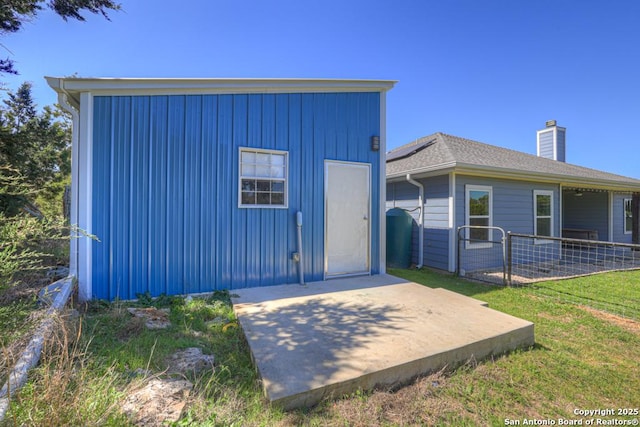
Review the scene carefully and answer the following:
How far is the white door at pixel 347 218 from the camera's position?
204 inches

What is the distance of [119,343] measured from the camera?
2.66m

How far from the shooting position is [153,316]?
335cm

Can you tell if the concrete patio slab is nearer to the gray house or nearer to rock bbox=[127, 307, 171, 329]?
rock bbox=[127, 307, 171, 329]

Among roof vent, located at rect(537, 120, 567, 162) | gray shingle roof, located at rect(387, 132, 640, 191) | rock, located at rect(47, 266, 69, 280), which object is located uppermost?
roof vent, located at rect(537, 120, 567, 162)

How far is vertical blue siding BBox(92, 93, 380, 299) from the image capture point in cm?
384

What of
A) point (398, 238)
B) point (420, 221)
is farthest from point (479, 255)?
point (398, 238)

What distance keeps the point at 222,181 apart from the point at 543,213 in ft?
28.9

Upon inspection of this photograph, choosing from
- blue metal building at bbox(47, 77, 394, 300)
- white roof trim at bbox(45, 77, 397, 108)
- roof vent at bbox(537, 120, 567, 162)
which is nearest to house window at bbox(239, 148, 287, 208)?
blue metal building at bbox(47, 77, 394, 300)

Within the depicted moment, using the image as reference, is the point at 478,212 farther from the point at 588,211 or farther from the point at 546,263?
the point at 588,211

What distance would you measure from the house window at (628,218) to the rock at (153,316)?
15.7 meters

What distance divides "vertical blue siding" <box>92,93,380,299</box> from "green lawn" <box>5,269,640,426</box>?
2.12 ft

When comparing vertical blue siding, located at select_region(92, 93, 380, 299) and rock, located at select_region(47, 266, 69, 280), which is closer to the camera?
vertical blue siding, located at select_region(92, 93, 380, 299)

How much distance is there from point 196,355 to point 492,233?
7.33 metres

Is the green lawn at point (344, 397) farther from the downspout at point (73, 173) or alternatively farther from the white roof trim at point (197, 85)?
the white roof trim at point (197, 85)
